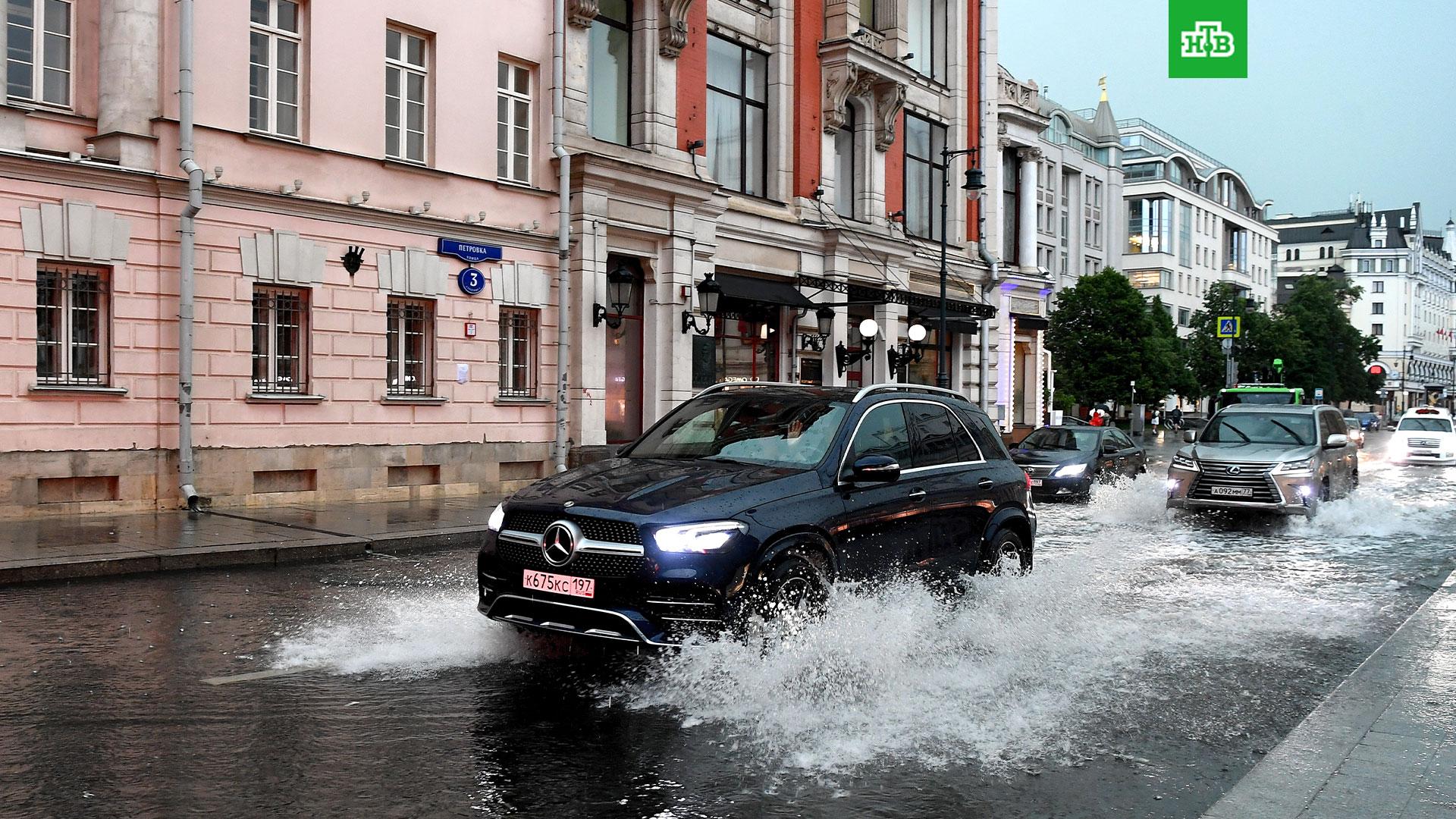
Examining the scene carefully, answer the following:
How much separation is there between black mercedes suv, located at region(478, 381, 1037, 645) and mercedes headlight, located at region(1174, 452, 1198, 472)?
9338 mm

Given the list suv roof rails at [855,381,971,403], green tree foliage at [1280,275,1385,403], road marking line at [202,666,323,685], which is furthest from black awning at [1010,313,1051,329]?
green tree foliage at [1280,275,1385,403]

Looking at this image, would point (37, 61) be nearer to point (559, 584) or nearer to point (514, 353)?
point (514, 353)

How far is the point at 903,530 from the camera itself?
778cm

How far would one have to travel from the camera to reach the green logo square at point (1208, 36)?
12273 millimetres

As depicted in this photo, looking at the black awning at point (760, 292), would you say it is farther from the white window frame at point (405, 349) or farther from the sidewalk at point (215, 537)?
the sidewalk at point (215, 537)

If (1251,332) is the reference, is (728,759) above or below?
below

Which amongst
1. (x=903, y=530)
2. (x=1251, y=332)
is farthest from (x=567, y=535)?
(x=1251, y=332)

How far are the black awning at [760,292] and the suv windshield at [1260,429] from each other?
1048 cm

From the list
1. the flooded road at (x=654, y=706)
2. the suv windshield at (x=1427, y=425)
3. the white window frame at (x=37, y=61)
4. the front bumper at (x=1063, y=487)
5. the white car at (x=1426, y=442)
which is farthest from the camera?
the suv windshield at (x=1427, y=425)

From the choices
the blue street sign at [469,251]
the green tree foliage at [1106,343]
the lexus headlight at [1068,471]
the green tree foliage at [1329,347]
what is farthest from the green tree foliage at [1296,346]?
the blue street sign at [469,251]

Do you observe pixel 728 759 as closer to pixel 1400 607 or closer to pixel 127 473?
pixel 1400 607

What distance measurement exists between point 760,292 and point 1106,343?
30017mm

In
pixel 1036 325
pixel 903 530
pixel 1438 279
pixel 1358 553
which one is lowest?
pixel 1358 553

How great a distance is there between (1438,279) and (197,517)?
193063 millimetres
